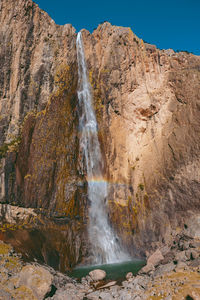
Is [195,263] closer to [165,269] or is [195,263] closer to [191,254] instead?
[191,254]

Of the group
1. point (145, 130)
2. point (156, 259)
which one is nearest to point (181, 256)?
point (156, 259)

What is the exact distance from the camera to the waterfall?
23.5m

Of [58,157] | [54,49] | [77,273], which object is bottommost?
[77,273]

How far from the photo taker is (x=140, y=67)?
28.6 metres

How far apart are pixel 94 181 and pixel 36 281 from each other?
14089 mm

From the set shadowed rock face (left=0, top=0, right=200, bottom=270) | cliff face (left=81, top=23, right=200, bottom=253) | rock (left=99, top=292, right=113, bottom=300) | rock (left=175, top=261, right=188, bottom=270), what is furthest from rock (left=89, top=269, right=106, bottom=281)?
cliff face (left=81, top=23, right=200, bottom=253)

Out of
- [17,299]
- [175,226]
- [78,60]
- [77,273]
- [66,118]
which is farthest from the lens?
[78,60]

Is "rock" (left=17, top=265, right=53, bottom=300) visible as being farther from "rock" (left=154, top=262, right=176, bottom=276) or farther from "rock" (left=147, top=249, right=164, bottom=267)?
"rock" (left=147, top=249, right=164, bottom=267)

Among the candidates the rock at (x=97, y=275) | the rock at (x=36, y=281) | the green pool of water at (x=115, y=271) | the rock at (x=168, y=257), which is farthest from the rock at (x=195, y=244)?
the rock at (x=36, y=281)

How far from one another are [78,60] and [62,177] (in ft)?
44.4

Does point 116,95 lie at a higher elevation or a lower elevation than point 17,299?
higher

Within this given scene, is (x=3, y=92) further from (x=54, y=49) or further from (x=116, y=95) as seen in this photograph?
(x=116, y=95)

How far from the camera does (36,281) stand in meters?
12.6

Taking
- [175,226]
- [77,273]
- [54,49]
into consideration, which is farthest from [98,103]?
[77,273]
